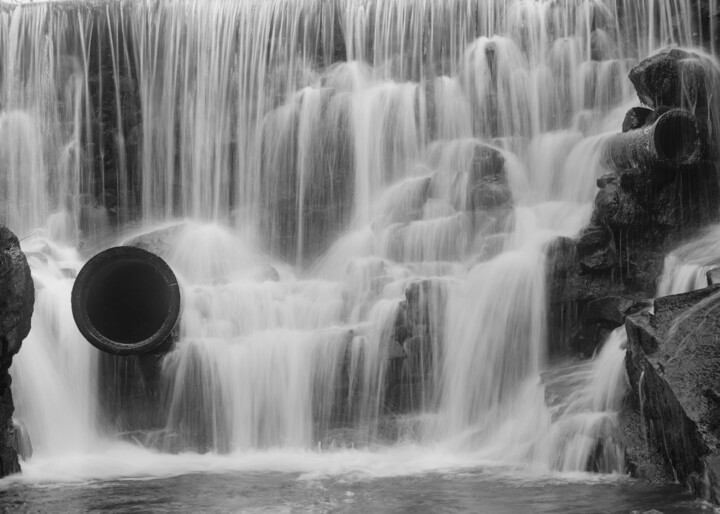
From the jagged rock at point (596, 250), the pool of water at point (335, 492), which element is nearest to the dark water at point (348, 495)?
the pool of water at point (335, 492)

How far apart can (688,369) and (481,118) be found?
8.90 m

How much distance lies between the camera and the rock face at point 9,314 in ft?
35.4

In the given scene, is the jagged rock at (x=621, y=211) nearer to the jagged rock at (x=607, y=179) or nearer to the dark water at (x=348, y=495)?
the jagged rock at (x=607, y=179)

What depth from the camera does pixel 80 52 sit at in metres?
19.0

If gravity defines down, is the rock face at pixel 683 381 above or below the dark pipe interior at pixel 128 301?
below

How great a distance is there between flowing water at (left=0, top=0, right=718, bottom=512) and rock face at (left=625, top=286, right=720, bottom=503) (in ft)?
1.60

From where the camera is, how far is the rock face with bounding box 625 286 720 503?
8.67 m

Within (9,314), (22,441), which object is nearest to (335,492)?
(9,314)

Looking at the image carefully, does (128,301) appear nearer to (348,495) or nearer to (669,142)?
(348,495)

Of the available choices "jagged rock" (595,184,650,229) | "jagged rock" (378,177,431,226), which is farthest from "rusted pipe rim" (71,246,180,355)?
"jagged rock" (595,184,650,229)

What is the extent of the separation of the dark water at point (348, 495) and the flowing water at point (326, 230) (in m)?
0.05

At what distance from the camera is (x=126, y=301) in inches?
567

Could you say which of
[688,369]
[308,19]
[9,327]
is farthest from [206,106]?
[688,369]

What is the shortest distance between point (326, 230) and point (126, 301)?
395cm
